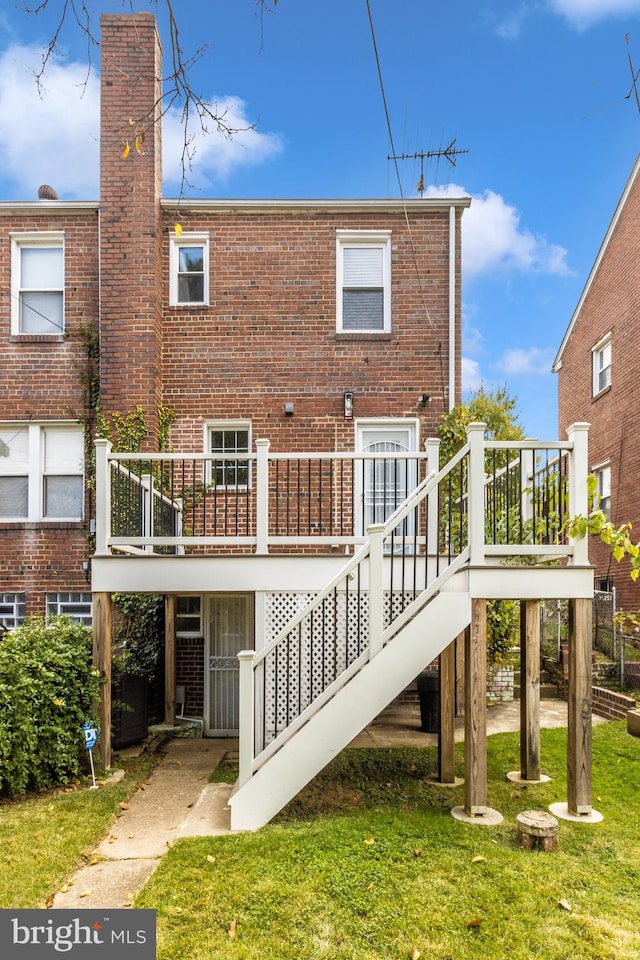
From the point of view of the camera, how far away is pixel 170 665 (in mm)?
9039

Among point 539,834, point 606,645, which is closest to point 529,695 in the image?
point 539,834

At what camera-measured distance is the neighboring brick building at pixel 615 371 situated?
44.9 ft

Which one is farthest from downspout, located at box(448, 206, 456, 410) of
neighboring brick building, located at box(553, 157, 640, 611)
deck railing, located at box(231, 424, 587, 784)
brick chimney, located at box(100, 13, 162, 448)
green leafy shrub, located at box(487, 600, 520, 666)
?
neighboring brick building, located at box(553, 157, 640, 611)

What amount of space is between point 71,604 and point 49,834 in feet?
15.5

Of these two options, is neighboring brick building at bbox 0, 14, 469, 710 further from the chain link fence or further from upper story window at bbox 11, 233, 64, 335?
the chain link fence

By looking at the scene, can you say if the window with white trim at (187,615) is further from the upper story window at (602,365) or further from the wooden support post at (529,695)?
the upper story window at (602,365)

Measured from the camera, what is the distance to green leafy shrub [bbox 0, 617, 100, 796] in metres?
5.93

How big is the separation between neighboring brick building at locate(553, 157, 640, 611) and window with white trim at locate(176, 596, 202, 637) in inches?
352

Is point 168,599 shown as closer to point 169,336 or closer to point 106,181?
point 169,336

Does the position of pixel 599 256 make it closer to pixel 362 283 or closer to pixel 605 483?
pixel 605 483

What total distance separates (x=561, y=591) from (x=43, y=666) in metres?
4.85

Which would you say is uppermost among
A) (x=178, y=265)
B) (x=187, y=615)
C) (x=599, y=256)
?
(x=599, y=256)

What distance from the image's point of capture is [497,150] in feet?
37.6

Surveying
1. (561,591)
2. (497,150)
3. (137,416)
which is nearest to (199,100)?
(561,591)
